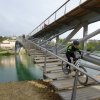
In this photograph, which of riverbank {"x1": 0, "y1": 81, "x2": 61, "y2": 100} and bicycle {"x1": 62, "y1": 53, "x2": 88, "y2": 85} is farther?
bicycle {"x1": 62, "y1": 53, "x2": 88, "y2": 85}

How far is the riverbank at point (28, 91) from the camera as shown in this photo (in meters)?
8.04

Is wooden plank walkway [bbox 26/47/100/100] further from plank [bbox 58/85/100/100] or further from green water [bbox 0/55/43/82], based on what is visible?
green water [bbox 0/55/43/82]

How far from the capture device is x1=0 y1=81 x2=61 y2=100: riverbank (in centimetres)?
804

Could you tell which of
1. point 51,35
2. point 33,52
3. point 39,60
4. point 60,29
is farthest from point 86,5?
point 51,35

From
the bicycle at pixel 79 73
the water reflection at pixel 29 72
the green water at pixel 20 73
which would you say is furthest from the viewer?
the green water at pixel 20 73

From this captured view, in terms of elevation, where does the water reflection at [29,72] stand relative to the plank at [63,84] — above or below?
below

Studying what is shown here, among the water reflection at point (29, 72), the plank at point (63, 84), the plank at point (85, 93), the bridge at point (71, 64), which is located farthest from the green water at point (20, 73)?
the plank at point (85, 93)

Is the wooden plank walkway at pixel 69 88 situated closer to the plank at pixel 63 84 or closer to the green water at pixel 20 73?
the plank at pixel 63 84

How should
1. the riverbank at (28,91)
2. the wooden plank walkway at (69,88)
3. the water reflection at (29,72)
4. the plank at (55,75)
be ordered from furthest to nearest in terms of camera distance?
1. the water reflection at (29,72)
2. the plank at (55,75)
3. the riverbank at (28,91)
4. the wooden plank walkway at (69,88)

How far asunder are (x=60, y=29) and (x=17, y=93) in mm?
14040

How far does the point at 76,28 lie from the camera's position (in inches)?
697

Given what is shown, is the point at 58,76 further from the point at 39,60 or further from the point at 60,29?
the point at 60,29

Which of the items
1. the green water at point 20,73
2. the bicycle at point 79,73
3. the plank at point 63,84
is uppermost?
the bicycle at point 79,73

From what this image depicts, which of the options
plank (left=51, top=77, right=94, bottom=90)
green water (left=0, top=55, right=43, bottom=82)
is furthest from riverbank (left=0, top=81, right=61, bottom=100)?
green water (left=0, top=55, right=43, bottom=82)
